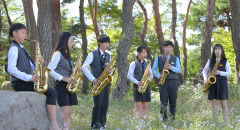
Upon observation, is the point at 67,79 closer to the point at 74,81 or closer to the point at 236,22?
the point at 74,81

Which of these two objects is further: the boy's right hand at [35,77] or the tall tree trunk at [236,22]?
the tall tree trunk at [236,22]

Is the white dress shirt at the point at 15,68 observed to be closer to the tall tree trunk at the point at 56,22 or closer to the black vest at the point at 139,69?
the black vest at the point at 139,69

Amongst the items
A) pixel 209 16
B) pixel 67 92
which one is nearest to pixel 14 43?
pixel 67 92

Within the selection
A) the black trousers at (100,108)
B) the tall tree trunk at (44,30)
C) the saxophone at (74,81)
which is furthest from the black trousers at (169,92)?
the tall tree trunk at (44,30)

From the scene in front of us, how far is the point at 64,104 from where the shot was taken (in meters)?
6.29

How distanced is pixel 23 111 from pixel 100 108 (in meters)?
1.91

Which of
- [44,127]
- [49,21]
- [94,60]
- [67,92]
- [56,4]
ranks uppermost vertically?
[56,4]

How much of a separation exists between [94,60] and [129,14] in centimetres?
739

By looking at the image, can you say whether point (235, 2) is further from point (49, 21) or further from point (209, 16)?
point (49, 21)

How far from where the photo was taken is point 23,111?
557 centimetres

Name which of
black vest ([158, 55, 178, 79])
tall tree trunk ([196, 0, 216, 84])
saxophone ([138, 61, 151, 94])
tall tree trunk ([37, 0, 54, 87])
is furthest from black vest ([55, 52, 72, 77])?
tall tree trunk ([196, 0, 216, 84])

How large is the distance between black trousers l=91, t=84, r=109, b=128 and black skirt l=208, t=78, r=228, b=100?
102 inches

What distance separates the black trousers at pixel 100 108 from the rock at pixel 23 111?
142 centimetres

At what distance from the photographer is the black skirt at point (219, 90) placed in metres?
7.93
